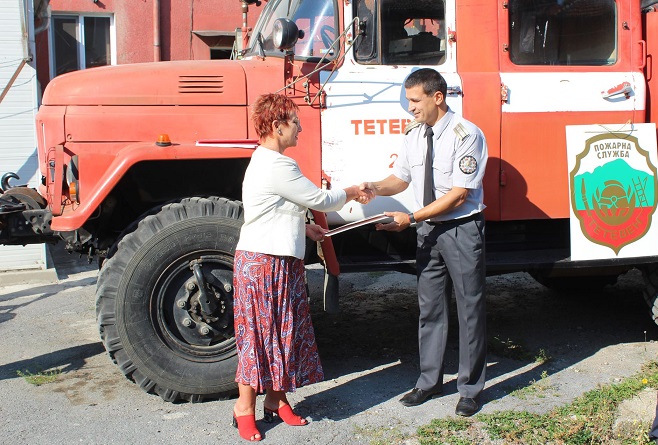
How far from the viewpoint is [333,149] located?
Result: 4.66 metres

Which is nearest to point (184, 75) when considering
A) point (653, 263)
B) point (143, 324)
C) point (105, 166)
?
point (105, 166)

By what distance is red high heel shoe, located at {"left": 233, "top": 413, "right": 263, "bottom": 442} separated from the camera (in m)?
3.96

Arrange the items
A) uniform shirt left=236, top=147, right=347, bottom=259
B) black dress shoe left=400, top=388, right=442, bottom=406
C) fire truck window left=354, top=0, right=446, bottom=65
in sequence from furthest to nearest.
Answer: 1. fire truck window left=354, top=0, right=446, bottom=65
2. black dress shoe left=400, top=388, right=442, bottom=406
3. uniform shirt left=236, top=147, right=347, bottom=259

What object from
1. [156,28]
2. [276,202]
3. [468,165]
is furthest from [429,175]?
[156,28]

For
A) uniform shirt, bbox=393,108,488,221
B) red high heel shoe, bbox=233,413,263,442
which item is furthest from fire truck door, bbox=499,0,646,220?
red high heel shoe, bbox=233,413,263,442

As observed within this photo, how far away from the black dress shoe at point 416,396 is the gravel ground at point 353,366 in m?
0.04

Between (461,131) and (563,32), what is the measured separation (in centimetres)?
137

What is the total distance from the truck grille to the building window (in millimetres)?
6593

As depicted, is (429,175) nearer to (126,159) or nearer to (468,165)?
(468,165)

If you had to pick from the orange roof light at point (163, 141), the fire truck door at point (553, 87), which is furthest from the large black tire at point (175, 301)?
the fire truck door at point (553, 87)

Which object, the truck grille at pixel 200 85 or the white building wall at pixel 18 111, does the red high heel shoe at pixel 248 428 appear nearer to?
the truck grille at pixel 200 85

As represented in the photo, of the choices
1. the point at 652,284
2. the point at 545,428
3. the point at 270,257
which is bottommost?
the point at 545,428

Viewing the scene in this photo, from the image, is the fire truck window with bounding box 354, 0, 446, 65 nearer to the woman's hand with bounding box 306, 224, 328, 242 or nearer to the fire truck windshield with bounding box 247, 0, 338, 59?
the fire truck windshield with bounding box 247, 0, 338, 59

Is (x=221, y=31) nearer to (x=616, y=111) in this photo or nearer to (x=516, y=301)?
(x=516, y=301)
